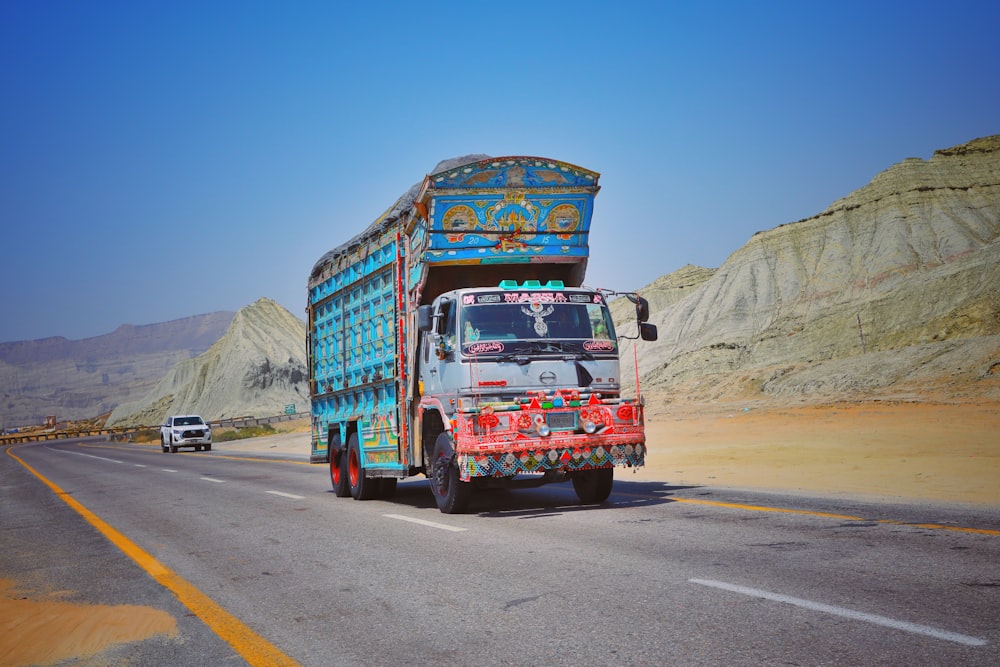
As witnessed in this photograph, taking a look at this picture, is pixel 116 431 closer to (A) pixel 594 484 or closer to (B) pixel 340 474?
(B) pixel 340 474

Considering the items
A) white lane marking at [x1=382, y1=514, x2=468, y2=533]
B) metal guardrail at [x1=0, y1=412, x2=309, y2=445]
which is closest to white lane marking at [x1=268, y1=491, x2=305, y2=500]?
white lane marking at [x1=382, y1=514, x2=468, y2=533]

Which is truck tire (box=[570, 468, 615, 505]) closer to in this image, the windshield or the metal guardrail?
the windshield

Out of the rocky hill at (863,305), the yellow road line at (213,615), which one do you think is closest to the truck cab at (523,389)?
the yellow road line at (213,615)

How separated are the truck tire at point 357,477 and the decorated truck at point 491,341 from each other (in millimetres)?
53

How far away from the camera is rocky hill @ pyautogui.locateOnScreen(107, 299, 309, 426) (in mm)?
102750

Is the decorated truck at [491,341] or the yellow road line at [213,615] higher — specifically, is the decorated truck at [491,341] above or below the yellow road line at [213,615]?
above

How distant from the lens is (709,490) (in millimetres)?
13961

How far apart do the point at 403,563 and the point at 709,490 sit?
7011 millimetres

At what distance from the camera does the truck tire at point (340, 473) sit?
15.6 meters

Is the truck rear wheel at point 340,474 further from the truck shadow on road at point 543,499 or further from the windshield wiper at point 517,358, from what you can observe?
the windshield wiper at point 517,358

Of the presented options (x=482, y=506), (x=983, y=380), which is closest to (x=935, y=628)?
(x=482, y=506)

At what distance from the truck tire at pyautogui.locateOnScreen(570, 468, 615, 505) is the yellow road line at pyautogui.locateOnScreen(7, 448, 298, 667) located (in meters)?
5.70

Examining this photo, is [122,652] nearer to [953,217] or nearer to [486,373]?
[486,373]

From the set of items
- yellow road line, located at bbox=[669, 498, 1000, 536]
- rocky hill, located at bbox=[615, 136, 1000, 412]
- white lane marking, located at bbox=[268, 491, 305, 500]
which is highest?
rocky hill, located at bbox=[615, 136, 1000, 412]
